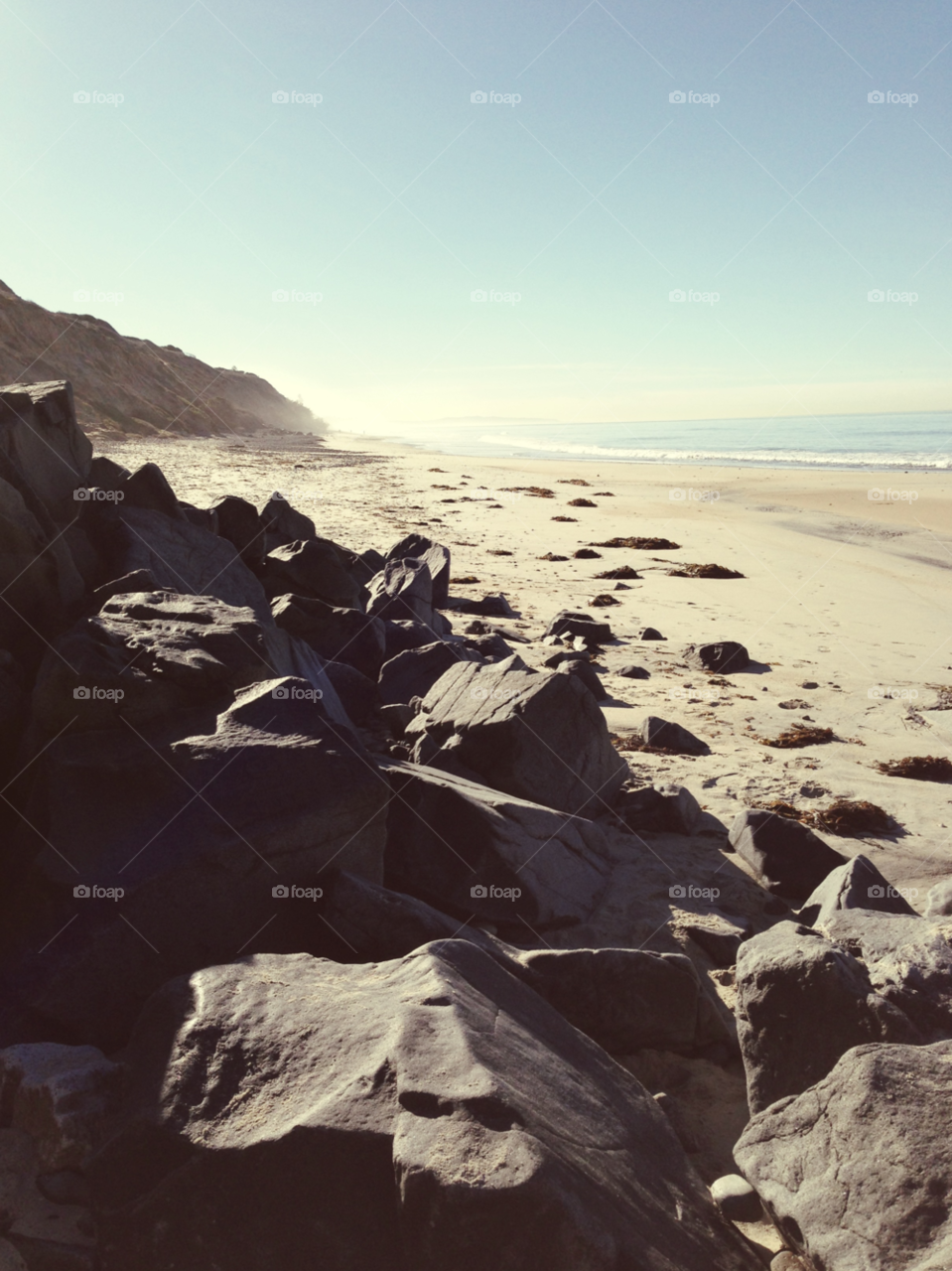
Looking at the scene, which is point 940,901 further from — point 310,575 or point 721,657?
point 310,575

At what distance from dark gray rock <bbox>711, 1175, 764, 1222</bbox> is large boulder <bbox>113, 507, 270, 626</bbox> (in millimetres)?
4572

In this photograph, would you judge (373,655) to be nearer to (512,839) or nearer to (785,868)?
(512,839)

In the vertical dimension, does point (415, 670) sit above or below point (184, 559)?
below

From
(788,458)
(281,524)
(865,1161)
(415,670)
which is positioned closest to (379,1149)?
(865,1161)

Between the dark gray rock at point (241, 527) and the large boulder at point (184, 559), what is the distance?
190cm

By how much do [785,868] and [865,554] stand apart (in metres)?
13.6

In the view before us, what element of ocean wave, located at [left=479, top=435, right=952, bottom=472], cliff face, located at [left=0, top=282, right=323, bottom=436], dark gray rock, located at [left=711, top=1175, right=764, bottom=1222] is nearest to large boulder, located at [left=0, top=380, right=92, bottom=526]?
dark gray rock, located at [left=711, top=1175, right=764, bottom=1222]

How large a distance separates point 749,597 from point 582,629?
4.00 metres

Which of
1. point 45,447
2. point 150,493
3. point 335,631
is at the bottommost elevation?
point 335,631

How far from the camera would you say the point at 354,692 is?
7516mm

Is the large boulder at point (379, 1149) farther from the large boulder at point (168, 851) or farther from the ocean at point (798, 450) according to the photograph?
the ocean at point (798, 450)

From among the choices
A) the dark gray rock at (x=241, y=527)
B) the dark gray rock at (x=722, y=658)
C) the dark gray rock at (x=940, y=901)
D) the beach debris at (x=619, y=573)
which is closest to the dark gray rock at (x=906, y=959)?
the dark gray rock at (x=940, y=901)

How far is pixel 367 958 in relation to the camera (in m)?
3.70

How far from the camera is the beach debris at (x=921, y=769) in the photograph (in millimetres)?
7074
